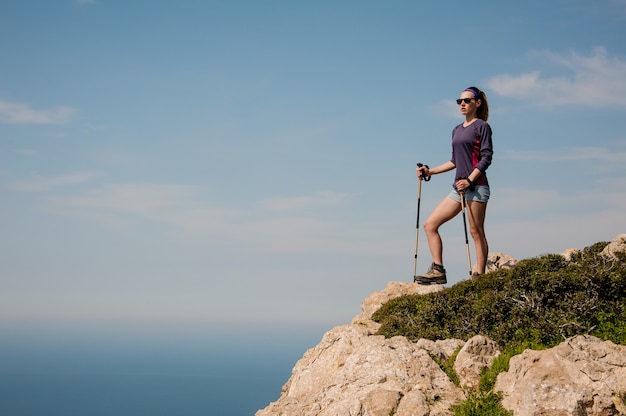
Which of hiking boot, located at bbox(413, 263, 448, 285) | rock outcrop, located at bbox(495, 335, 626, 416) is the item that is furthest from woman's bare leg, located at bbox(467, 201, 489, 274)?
rock outcrop, located at bbox(495, 335, 626, 416)

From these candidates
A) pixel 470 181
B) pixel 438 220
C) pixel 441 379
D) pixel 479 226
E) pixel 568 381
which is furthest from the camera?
pixel 438 220

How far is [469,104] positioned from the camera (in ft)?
54.9

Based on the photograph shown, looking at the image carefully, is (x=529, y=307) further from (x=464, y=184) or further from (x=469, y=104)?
(x=469, y=104)

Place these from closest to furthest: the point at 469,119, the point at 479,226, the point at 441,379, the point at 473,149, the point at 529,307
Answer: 1. the point at 441,379
2. the point at 529,307
3. the point at 479,226
4. the point at 473,149
5. the point at 469,119

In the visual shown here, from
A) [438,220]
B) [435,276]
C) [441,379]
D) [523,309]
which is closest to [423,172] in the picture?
[438,220]

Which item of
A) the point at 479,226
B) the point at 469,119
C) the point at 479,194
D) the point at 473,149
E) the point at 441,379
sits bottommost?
the point at 441,379

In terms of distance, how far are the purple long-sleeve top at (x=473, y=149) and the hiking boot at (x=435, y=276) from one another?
273 centimetres

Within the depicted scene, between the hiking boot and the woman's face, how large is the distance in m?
4.56

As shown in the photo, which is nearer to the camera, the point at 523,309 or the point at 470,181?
the point at 523,309

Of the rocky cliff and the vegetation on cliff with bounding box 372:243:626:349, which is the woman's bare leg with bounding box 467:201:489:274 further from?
the rocky cliff

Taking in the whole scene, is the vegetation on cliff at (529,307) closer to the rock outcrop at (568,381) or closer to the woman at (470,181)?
the woman at (470,181)

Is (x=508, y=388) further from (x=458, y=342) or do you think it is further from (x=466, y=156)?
(x=466, y=156)

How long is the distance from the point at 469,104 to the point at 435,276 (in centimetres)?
510

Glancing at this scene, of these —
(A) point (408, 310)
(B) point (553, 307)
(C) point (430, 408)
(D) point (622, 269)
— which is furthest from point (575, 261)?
(C) point (430, 408)
